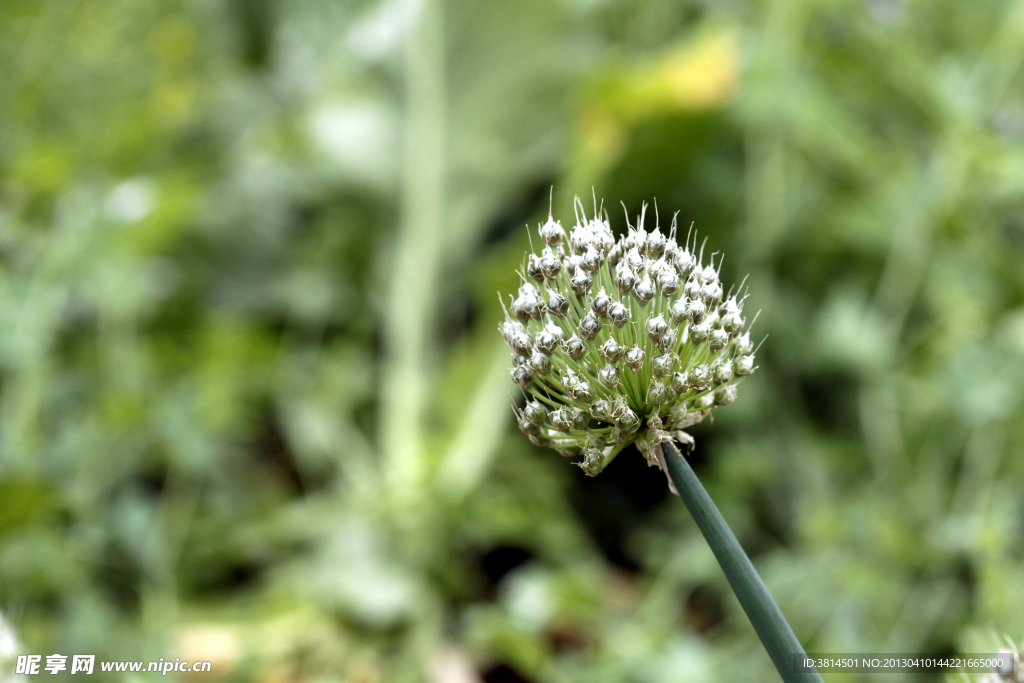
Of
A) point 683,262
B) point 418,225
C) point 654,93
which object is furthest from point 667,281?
point 418,225

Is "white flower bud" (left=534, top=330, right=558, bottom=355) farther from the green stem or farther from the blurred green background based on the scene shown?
the blurred green background

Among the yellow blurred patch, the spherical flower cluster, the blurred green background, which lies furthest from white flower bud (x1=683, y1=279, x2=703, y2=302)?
the yellow blurred patch

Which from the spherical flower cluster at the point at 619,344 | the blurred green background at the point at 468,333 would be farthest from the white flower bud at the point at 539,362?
the blurred green background at the point at 468,333

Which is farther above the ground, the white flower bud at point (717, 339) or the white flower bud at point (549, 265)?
the white flower bud at point (549, 265)

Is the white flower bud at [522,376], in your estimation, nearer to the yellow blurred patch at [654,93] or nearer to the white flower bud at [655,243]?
the white flower bud at [655,243]

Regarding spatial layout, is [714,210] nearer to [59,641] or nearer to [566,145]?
[566,145]

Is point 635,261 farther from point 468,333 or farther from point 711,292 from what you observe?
point 468,333

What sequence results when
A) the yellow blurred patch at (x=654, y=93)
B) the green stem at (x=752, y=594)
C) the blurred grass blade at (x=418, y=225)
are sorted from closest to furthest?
the green stem at (x=752, y=594) < the yellow blurred patch at (x=654, y=93) < the blurred grass blade at (x=418, y=225)
